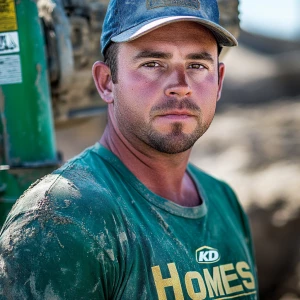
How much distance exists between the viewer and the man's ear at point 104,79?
2.27 m

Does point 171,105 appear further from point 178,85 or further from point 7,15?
point 7,15

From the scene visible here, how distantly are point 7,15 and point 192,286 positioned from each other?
137 cm

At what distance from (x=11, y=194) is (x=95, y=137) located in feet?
13.4

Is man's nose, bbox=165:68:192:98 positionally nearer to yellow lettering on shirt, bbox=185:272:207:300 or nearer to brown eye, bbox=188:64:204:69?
brown eye, bbox=188:64:204:69

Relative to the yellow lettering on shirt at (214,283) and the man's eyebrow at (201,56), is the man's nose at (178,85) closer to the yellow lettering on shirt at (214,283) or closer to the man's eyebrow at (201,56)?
the man's eyebrow at (201,56)

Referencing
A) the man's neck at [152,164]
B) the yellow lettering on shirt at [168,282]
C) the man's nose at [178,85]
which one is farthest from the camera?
the man's neck at [152,164]

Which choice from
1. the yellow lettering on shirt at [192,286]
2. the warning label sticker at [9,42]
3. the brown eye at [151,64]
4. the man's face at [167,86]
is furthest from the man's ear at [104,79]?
the yellow lettering on shirt at [192,286]

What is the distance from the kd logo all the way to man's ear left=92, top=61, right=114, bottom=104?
25.5 inches

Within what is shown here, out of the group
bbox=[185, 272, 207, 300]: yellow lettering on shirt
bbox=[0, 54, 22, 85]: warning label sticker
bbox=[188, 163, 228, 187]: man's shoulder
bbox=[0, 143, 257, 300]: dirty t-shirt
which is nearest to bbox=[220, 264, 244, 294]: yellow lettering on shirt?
bbox=[0, 143, 257, 300]: dirty t-shirt

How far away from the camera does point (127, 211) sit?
196 centimetres

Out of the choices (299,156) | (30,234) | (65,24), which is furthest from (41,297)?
(299,156)

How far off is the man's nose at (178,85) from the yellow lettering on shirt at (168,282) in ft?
1.87

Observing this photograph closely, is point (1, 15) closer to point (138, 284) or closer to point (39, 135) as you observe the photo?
point (39, 135)

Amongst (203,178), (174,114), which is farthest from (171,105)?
(203,178)
